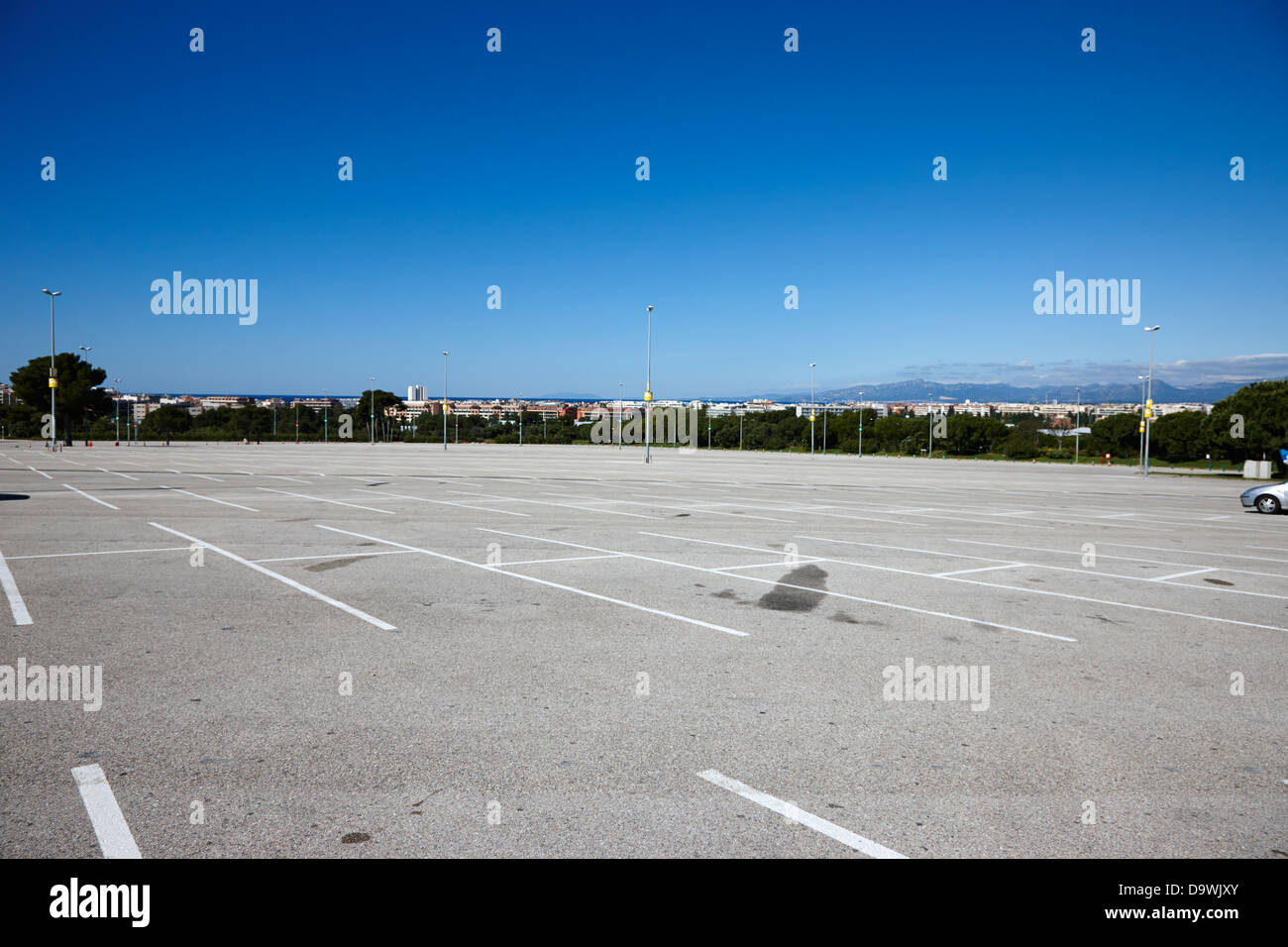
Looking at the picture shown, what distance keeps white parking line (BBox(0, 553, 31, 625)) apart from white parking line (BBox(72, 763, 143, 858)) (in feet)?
14.2

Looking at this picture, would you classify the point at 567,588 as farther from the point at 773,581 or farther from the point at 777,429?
the point at 777,429

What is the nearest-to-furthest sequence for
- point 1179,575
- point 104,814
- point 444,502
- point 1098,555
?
point 104,814, point 1179,575, point 1098,555, point 444,502

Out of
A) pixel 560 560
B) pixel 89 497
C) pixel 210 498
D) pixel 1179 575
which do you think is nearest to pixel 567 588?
pixel 560 560

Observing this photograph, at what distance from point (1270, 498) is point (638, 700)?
75.2ft

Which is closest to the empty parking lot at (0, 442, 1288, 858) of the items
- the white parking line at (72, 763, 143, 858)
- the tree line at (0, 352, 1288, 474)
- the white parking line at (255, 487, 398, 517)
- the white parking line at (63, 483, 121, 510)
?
the white parking line at (72, 763, 143, 858)

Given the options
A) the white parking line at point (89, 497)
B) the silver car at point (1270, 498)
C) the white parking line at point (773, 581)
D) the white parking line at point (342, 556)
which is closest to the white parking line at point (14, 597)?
the white parking line at point (342, 556)

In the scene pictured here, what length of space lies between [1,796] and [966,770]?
17.3 feet

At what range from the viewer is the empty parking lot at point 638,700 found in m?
3.95

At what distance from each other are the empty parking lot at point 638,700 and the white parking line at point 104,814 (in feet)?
0.06

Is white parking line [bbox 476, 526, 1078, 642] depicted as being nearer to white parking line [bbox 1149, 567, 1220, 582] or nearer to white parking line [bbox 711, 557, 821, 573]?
white parking line [bbox 711, 557, 821, 573]

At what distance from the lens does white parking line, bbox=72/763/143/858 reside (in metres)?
3.68

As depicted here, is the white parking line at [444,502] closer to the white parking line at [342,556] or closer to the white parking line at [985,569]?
the white parking line at [342,556]

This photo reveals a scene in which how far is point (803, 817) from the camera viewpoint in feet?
13.3
